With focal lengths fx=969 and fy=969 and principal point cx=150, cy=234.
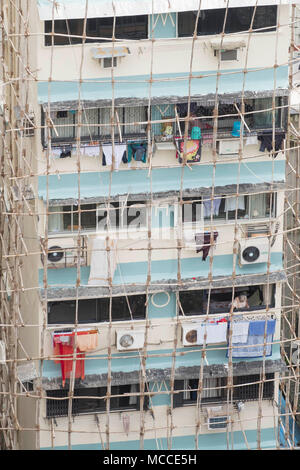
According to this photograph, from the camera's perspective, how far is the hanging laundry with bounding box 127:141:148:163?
10641 millimetres

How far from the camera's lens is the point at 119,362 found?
11.2m

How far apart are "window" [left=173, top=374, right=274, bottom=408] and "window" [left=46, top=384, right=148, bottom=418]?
0.54 meters

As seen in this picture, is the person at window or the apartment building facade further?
the person at window

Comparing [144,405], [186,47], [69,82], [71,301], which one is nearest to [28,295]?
[71,301]

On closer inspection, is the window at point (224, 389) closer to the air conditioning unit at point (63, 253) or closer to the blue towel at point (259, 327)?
the blue towel at point (259, 327)

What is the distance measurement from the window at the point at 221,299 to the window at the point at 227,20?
116 inches

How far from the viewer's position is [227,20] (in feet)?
34.7

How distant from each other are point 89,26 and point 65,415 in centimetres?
443

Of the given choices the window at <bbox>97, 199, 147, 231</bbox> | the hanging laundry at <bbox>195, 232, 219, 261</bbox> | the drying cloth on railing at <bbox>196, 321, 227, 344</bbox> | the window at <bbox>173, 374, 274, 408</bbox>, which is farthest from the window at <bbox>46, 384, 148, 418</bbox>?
the window at <bbox>97, 199, 147, 231</bbox>

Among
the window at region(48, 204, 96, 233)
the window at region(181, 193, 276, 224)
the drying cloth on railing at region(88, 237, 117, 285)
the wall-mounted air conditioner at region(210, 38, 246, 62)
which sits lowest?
the drying cloth on railing at region(88, 237, 117, 285)

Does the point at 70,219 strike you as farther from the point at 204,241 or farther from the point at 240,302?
the point at 240,302

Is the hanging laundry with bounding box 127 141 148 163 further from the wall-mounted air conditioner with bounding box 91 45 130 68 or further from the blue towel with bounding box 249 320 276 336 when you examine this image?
the blue towel with bounding box 249 320 276 336

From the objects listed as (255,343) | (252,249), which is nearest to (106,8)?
(252,249)

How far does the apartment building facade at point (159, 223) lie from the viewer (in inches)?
409
